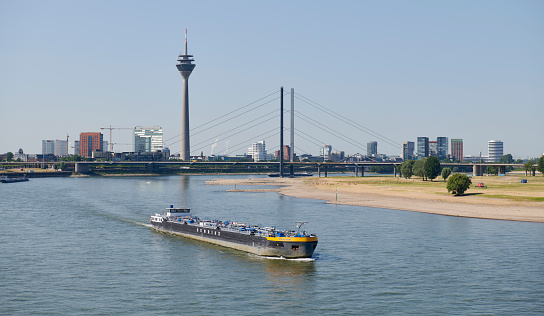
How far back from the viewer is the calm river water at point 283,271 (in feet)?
152

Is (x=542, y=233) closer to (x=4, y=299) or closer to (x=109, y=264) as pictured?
(x=109, y=264)

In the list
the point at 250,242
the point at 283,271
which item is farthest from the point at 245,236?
the point at 283,271

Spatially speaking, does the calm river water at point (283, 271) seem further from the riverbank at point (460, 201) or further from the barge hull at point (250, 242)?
the riverbank at point (460, 201)

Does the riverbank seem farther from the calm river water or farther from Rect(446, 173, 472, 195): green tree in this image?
the calm river water

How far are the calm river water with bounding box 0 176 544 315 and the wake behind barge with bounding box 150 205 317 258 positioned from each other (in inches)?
51.1

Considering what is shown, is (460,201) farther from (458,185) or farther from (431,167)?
(431,167)

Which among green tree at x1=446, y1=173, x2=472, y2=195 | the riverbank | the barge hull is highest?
green tree at x1=446, y1=173, x2=472, y2=195

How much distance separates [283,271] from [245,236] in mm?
11601

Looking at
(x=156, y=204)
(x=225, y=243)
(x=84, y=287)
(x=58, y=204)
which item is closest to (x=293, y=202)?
(x=156, y=204)

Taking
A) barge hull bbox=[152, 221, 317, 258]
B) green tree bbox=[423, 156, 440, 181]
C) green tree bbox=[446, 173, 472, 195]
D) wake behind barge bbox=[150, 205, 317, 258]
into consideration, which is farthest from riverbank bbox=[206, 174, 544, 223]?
barge hull bbox=[152, 221, 317, 258]

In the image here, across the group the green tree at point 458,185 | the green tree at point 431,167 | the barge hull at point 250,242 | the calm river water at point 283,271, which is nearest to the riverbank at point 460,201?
the green tree at point 458,185

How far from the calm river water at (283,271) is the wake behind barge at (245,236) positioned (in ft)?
4.26

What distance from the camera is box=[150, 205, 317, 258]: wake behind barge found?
209 ft

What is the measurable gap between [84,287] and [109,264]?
30.3 feet
